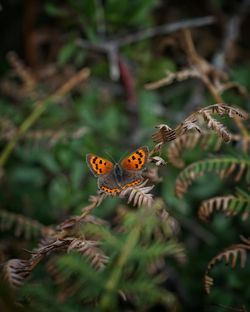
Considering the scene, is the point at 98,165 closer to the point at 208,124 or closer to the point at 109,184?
the point at 109,184

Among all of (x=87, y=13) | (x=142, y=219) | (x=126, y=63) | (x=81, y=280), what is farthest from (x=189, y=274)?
(x=87, y=13)

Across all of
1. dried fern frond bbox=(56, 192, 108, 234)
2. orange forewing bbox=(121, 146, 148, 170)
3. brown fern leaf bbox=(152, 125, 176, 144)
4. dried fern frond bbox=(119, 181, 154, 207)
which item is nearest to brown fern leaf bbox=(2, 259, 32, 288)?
dried fern frond bbox=(56, 192, 108, 234)

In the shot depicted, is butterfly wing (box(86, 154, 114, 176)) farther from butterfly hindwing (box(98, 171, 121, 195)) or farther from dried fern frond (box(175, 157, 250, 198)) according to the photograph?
dried fern frond (box(175, 157, 250, 198))

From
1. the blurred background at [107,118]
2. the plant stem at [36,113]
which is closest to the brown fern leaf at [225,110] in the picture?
the blurred background at [107,118]

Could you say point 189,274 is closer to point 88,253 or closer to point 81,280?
point 81,280

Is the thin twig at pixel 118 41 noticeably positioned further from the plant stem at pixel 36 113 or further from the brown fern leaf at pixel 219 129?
the brown fern leaf at pixel 219 129
